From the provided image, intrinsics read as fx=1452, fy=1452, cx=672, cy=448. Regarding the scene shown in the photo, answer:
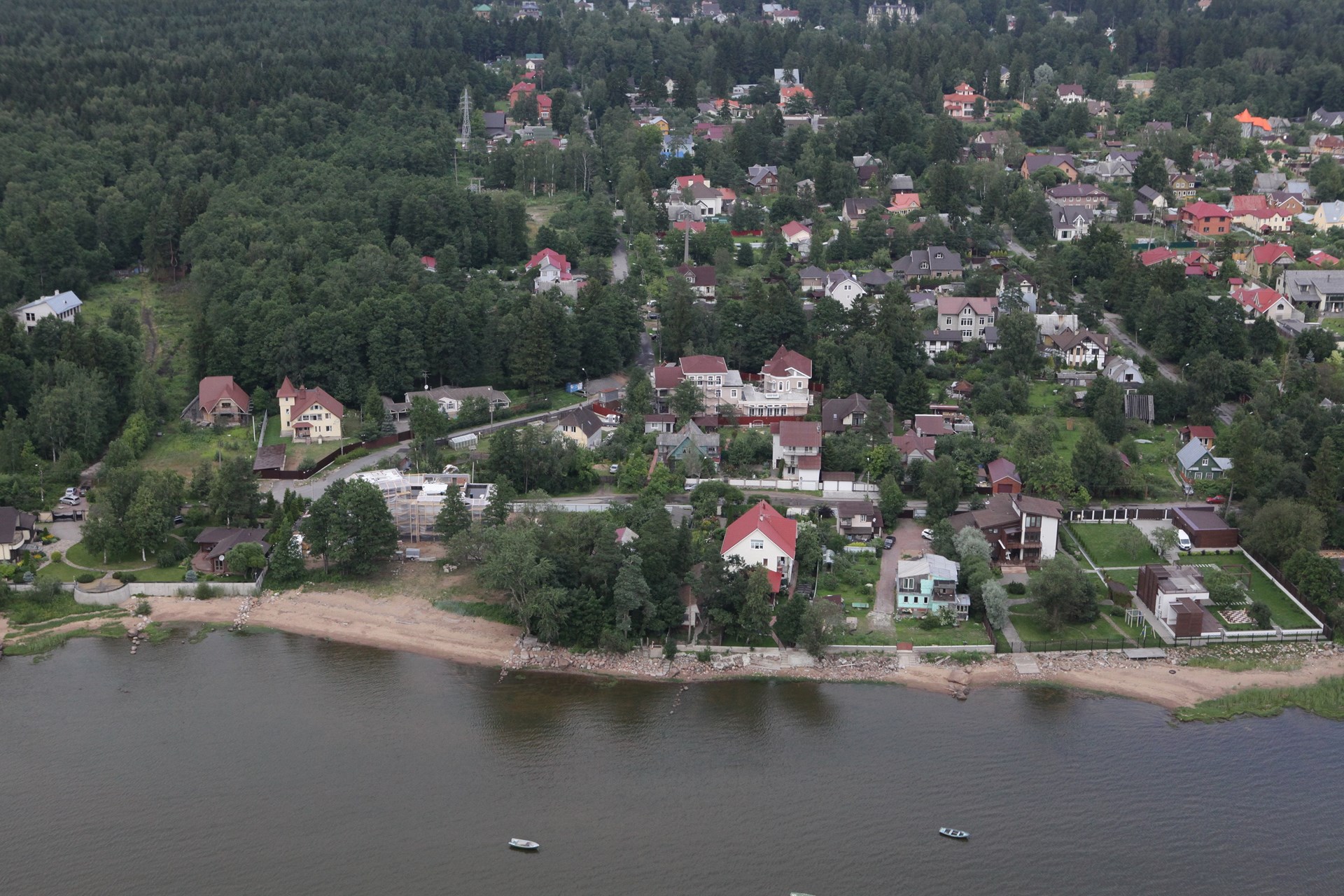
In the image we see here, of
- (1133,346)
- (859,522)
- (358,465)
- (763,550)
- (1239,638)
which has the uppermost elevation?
(1133,346)

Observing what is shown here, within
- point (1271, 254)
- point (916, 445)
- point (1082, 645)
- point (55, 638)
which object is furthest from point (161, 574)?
point (1271, 254)

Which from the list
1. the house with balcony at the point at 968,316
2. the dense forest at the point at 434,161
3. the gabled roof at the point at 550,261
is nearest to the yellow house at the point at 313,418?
the dense forest at the point at 434,161

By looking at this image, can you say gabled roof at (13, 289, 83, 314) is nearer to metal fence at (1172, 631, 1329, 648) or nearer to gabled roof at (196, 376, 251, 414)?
gabled roof at (196, 376, 251, 414)

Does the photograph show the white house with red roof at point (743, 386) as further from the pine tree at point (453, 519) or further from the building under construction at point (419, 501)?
the pine tree at point (453, 519)

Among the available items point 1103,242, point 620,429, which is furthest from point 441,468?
point 1103,242

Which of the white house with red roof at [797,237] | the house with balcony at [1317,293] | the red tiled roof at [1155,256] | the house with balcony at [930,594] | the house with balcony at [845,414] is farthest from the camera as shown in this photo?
the white house with red roof at [797,237]

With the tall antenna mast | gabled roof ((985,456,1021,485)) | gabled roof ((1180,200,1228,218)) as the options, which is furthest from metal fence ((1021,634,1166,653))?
the tall antenna mast

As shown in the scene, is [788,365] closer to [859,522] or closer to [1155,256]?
[859,522]
